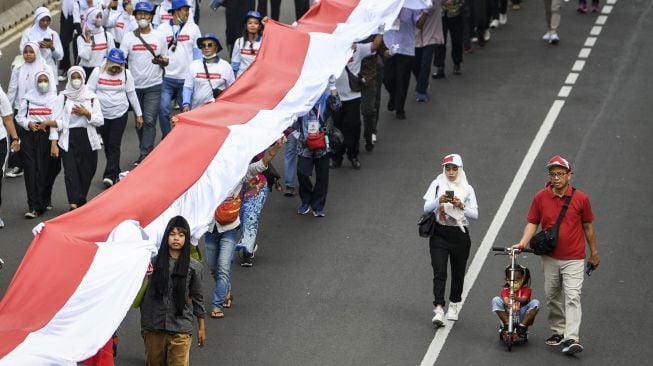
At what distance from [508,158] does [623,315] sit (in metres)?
5.28

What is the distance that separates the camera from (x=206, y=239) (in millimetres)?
17391

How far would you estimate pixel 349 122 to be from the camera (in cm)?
A: 2195

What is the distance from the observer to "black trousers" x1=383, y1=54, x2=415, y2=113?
23969mm

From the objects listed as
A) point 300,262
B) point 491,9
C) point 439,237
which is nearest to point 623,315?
point 439,237

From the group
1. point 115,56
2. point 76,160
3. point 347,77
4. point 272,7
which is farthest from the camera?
point 272,7

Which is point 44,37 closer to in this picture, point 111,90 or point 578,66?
point 111,90

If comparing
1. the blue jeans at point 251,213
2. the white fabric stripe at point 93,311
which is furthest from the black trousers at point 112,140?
the white fabric stripe at point 93,311

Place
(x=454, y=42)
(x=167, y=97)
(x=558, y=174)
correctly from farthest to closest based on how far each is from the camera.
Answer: (x=454, y=42), (x=167, y=97), (x=558, y=174)

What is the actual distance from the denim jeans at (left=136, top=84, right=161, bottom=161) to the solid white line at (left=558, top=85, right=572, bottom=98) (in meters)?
A: 6.62

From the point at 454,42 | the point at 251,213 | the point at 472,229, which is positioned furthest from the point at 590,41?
the point at 251,213

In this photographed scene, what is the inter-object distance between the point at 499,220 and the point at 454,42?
21.5ft

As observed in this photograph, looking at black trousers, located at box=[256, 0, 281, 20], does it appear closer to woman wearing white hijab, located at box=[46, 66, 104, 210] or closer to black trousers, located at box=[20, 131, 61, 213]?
woman wearing white hijab, located at box=[46, 66, 104, 210]

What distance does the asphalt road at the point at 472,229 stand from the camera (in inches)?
667

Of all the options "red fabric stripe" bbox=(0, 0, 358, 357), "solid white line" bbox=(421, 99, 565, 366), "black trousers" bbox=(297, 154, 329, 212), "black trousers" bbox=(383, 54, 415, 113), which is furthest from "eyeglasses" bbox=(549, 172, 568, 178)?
"black trousers" bbox=(383, 54, 415, 113)
